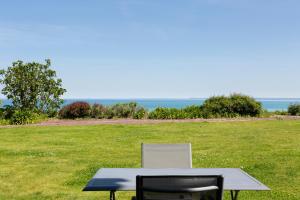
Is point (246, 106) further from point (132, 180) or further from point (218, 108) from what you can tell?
point (132, 180)

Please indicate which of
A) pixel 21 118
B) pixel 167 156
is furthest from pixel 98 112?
pixel 167 156

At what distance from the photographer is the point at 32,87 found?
2878cm

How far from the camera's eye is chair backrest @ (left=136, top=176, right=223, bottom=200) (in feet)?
11.6

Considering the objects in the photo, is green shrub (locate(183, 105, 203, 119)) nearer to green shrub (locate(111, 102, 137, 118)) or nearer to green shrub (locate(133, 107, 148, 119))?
green shrub (locate(133, 107, 148, 119))

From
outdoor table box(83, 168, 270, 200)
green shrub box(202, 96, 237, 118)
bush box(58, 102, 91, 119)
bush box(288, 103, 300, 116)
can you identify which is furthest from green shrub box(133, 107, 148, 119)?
outdoor table box(83, 168, 270, 200)

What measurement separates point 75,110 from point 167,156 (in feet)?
71.1

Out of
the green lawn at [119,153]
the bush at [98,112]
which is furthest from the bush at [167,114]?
the green lawn at [119,153]

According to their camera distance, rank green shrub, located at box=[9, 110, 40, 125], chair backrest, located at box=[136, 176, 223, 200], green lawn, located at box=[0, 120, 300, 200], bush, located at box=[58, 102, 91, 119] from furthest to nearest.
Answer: bush, located at box=[58, 102, 91, 119] → green shrub, located at box=[9, 110, 40, 125] → green lawn, located at box=[0, 120, 300, 200] → chair backrest, located at box=[136, 176, 223, 200]

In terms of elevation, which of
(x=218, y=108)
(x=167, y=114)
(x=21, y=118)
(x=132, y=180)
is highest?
(x=218, y=108)

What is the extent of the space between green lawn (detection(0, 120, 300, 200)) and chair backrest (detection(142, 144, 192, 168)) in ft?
7.93

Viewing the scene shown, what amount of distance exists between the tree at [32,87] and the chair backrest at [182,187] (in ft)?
84.8

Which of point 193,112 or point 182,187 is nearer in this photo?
point 182,187

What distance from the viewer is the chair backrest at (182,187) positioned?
353 centimetres

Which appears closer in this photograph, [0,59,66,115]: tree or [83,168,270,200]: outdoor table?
[83,168,270,200]: outdoor table
